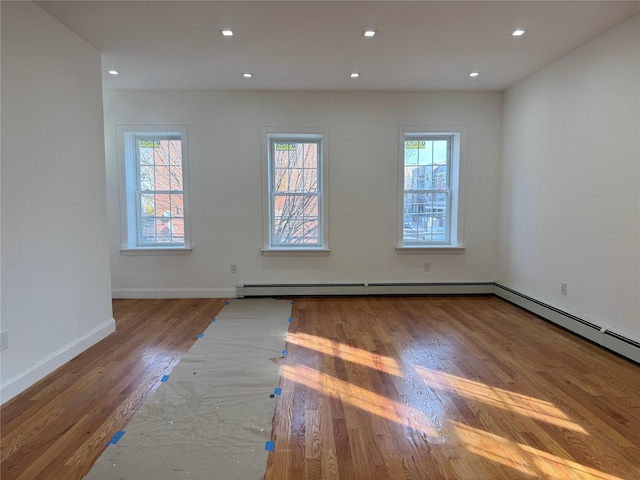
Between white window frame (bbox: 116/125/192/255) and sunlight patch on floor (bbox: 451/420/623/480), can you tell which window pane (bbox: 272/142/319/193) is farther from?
sunlight patch on floor (bbox: 451/420/623/480)

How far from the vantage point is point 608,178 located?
10.0 ft

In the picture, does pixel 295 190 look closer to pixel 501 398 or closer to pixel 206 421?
pixel 206 421

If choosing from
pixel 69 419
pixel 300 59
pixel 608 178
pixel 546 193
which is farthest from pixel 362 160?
pixel 69 419

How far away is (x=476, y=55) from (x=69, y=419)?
14.5ft

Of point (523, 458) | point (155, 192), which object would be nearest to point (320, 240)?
point (155, 192)

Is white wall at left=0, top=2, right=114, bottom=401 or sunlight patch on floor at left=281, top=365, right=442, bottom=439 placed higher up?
white wall at left=0, top=2, right=114, bottom=401

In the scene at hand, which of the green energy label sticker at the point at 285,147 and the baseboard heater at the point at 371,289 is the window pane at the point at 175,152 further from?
the baseboard heater at the point at 371,289

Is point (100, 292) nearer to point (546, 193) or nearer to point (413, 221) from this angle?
point (413, 221)

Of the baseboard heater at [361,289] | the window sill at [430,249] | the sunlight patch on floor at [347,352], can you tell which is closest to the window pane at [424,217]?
the window sill at [430,249]

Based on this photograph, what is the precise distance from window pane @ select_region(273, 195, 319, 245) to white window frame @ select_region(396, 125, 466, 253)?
1.19 m

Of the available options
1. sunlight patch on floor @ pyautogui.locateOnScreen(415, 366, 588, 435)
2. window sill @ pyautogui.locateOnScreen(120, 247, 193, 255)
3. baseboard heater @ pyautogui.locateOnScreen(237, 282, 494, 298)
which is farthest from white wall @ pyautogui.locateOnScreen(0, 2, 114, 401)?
sunlight patch on floor @ pyautogui.locateOnScreen(415, 366, 588, 435)

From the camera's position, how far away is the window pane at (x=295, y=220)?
16.4 feet

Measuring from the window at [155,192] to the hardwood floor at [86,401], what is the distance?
4.90 feet

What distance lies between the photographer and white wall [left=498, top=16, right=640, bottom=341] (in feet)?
9.41
